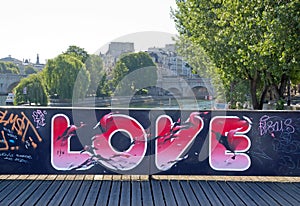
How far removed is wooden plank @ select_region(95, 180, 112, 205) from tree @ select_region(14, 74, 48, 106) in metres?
37.6

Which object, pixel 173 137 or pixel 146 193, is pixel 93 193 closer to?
pixel 146 193

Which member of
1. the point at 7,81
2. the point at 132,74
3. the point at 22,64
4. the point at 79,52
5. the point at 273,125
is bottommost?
the point at 273,125

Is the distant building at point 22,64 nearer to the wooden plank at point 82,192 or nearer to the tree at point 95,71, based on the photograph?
the tree at point 95,71

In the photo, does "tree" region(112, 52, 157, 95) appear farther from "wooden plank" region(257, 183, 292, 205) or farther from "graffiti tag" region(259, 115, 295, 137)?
"wooden plank" region(257, 183, 292, 205)

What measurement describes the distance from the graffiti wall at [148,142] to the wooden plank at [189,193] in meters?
0.34

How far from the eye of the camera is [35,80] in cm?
4447

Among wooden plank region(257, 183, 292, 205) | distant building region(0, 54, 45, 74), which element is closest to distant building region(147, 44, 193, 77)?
distant building region(0, 54, 45, 74)

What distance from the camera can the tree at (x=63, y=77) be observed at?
46.7m

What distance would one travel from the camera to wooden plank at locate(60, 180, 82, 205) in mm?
5211

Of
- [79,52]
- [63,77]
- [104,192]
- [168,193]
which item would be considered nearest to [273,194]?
[168,193]

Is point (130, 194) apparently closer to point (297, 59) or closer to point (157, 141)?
point (157, 141)

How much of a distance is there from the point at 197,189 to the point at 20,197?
3.07 meters

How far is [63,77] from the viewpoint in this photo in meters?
46.7

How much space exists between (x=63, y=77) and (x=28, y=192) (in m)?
42.7
